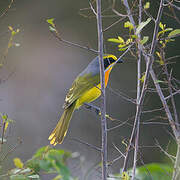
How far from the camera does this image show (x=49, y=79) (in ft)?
27.7

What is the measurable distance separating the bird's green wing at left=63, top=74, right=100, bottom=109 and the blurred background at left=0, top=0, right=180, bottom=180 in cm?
341

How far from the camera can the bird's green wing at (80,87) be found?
12.5 ft

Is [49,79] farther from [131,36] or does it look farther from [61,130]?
[131,36]

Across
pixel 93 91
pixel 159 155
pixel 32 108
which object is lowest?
pixel 159 155

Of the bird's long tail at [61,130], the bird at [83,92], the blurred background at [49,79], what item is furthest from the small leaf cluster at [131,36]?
the blurred background at [49,79]

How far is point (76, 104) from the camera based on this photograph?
3.91 metres

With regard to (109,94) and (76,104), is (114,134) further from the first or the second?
(76,104)

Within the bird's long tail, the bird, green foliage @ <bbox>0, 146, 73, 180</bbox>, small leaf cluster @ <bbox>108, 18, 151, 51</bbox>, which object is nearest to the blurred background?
the bird

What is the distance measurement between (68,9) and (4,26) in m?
1.39

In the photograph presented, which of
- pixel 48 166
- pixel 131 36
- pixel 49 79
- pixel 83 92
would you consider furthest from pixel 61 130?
pixel 49 79

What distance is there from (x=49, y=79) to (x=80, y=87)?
15.2ft

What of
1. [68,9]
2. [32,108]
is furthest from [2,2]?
[32,108]

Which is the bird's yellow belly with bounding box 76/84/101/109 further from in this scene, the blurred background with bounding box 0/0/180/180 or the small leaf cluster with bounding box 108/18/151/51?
the blurred background with bounding box 0/0/180/180

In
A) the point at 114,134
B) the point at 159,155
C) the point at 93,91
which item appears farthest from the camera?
the point at 114,134
